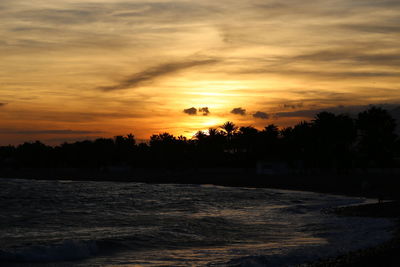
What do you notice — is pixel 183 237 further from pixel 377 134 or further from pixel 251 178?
pixel 251 178

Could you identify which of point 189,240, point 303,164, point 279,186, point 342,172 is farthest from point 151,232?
point 303,164

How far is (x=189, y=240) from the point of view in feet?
75.7

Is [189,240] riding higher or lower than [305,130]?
lower

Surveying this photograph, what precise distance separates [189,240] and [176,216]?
1213cm

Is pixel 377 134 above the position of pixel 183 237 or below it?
above

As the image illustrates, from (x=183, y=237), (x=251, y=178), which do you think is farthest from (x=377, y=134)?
(x=183, y=237)

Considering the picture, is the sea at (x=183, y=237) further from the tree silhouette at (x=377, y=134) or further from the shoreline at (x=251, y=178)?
A: the tree silhouette at (x=377, y=134)

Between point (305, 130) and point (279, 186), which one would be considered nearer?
point (279, 186)

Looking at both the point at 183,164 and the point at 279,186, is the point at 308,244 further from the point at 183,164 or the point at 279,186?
the point at 183,164

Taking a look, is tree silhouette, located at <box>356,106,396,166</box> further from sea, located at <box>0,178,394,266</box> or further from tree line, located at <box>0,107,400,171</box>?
sea, located at <box>0,178,394,266</box>

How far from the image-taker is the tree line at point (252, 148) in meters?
80.4

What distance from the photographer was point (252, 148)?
357 ft

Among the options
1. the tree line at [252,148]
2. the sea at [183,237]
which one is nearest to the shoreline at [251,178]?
the tree line at [252,148]

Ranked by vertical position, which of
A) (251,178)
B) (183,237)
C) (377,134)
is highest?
(377,134)
